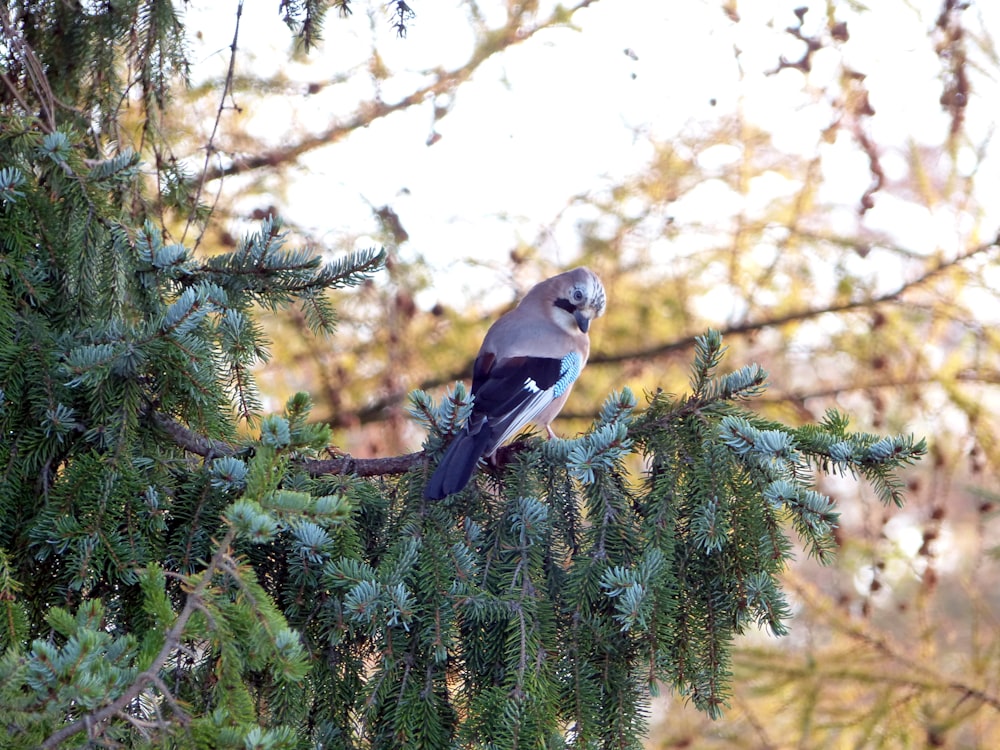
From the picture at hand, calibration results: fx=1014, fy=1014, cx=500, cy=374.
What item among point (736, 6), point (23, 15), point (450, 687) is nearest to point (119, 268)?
point (23, 15)

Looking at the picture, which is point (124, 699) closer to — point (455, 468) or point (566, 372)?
point (455, 468)

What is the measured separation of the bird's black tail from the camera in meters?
2.52

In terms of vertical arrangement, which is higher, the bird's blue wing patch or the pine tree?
the bird's blue wing patch

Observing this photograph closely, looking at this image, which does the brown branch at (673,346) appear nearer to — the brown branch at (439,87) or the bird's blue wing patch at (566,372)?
the bird's blue wing patch at (566,372)

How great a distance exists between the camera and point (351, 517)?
228 cm

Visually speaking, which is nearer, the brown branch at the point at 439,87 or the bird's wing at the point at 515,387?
the bird's wing at the point at 515,387

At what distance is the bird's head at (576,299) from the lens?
4695mm

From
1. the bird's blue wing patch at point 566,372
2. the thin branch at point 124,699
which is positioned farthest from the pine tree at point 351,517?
the bird's blue wing patch at point 566,372

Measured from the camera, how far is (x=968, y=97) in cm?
458

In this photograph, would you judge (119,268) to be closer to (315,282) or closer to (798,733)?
(315,282)

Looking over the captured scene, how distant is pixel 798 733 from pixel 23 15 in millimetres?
4668

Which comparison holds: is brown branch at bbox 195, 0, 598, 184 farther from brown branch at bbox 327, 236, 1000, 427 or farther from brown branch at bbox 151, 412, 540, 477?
brown branch at bbox 151, 412, 540, 477

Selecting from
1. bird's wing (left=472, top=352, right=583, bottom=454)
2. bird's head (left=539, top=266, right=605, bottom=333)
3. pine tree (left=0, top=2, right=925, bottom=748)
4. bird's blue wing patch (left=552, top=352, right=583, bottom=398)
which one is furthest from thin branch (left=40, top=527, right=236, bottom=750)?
bird's head (left=539, top=266, right=605, bottom=333)

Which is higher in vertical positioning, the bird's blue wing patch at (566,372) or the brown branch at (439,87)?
the brown branch at (439,87)
